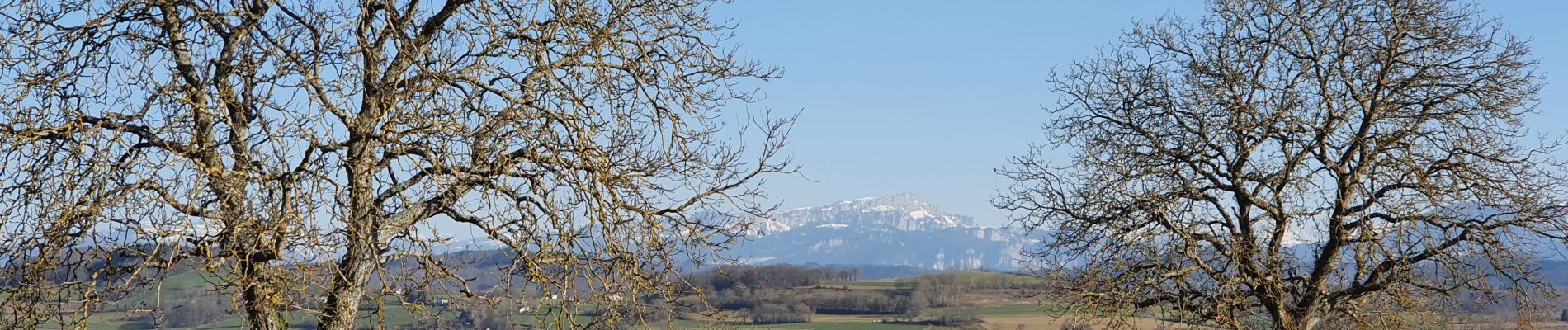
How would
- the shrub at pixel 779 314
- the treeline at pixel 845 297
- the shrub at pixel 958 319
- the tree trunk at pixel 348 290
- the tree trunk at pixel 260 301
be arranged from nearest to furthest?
the tree trunk at pixel 260 301
the tree trunk at pixel 348 290
the shrub at pixel 958 319
the shrub at pixel 779 314
the treeline at pixel 845 297

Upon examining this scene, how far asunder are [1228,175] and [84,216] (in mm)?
10518

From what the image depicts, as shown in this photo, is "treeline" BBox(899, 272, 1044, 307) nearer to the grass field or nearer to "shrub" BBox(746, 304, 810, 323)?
the grass field

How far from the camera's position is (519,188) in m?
8.74

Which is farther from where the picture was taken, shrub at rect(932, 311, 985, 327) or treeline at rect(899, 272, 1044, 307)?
treeline at rect(899, 272, 1044, 307)

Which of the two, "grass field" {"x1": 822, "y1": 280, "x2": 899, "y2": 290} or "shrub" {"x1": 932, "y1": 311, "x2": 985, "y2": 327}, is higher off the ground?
"grass field" {"x1": 822, "y1": 280, "x2": 899, "y2": 290}

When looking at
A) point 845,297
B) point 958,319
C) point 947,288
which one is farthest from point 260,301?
point 947,288

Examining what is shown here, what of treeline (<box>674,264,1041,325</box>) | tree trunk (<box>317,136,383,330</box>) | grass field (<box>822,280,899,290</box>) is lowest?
tree trunk (<box>317,136,383,330</box>)

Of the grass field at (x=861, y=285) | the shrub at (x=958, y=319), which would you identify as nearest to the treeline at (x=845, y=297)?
the shrub at (x=958, y=319)

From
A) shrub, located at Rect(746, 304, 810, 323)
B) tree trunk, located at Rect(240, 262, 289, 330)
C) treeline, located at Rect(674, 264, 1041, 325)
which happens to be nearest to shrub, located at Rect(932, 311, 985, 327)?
treeline, located at Rect(674, 264, 1041, 325)

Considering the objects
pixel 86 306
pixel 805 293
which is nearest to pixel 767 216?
pixel 86 306

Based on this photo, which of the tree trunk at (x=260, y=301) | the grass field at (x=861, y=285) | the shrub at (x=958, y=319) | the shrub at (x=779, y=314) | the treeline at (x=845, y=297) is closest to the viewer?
the tree trunk at (x=260, y=301)

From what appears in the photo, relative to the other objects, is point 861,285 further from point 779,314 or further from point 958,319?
point 958,319

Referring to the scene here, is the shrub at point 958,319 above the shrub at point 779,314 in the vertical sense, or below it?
below

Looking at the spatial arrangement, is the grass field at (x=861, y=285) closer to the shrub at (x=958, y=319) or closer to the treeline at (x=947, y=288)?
the treeline at (x=947, y=288)
